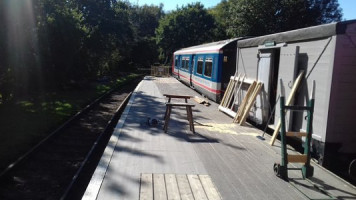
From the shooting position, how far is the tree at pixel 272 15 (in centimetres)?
3041

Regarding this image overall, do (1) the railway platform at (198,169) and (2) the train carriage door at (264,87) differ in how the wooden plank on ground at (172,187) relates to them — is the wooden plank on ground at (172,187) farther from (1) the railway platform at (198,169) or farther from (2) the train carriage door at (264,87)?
(2) the train carriage door at (264,87)

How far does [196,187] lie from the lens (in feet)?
16.3

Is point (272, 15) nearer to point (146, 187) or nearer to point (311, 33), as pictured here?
point (311, 33)

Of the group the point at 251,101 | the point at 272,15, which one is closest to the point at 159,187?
the point at 251,101

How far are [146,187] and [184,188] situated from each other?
1.69 feet

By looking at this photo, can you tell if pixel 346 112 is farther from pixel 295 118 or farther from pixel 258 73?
pixel 258 73

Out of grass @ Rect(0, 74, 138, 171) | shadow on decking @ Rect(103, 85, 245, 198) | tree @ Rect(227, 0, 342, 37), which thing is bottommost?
grass @ Rect(0, 74, 138, 171)

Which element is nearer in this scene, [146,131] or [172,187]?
[172,187]

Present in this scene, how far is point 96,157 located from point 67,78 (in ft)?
44.5

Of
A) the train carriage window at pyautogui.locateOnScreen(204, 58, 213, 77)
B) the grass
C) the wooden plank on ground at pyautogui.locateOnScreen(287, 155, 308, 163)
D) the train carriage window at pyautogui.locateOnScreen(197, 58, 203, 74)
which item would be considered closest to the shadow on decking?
the wooden plank on ground at pyautogui.locateOnScreen(287, 155, 308, 163)

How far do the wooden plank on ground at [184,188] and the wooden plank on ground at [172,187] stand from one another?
2.1 inches

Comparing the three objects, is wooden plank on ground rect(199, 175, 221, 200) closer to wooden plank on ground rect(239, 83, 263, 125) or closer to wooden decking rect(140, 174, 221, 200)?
wooden decking rect(140, 174, 221, 200)

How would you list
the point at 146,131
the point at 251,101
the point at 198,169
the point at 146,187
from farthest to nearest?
the point at 251,101
the point at 146,131
the point at 198,169
the point at 146,187

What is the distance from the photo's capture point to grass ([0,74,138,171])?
8.25 m
